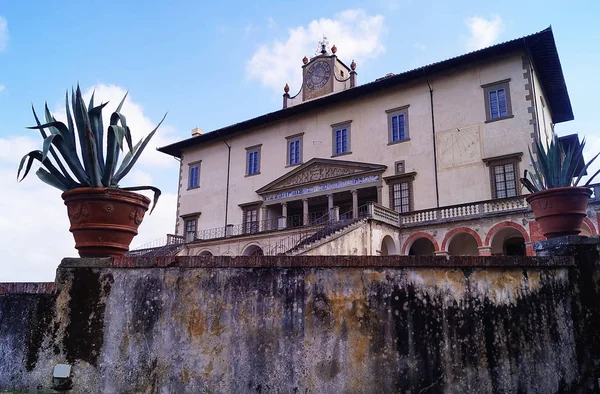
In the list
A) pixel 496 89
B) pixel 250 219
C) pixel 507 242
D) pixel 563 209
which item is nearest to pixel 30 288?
pixel 563 209

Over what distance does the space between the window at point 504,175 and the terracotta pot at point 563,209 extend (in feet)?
51.9

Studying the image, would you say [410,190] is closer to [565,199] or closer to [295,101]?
[295,101]

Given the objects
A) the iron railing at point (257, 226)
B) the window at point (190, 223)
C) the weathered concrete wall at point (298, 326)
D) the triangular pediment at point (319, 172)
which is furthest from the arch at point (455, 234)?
the window at point (190, 223)

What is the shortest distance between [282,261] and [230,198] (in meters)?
26.1

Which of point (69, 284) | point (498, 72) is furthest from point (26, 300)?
point (498, 72)

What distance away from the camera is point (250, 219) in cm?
3023

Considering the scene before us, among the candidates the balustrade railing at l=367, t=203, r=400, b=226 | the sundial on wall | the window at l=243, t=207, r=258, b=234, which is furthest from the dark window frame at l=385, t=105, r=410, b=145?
the window at l=243, t=207, r=258, b=234

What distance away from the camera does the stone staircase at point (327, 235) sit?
19.0m

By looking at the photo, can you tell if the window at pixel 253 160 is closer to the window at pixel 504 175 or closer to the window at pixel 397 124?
the window at pixel 397 124

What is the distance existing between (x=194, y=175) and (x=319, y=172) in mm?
11026

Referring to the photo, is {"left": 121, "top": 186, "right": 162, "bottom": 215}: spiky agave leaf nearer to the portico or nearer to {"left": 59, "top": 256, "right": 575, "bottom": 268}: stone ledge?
{"left": 59, "top": 256, "right": 575, "bottom": 268}: stone ledge

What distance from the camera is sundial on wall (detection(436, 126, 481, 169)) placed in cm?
2273

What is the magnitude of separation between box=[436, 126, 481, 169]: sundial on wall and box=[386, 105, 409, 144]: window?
6.43 ft

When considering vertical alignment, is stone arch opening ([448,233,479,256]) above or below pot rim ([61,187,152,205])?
above
